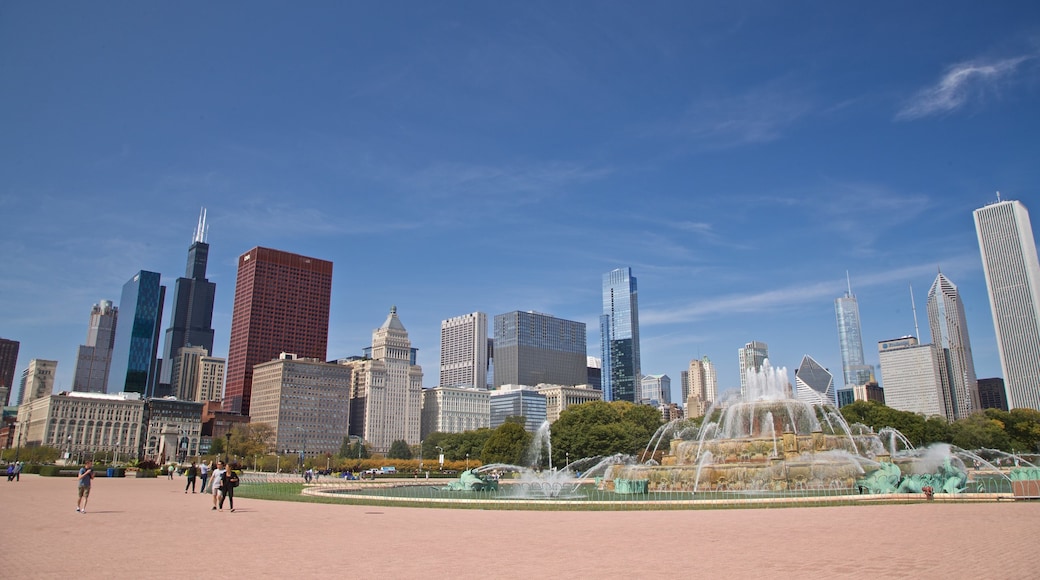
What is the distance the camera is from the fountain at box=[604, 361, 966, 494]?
Answer: 33.8m

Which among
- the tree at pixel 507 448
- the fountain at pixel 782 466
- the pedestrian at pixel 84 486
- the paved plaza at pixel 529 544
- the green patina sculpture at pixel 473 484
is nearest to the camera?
the paved plaza at pixel 529 544

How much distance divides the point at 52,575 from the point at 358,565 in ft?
16.1

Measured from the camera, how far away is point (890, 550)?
14234 mm

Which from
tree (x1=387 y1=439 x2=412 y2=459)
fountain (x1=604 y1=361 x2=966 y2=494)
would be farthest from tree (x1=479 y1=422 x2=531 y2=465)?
tree (x1=387 y1=439 x2=412 y2=459)

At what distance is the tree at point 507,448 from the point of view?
335ft

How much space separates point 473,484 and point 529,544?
28.1 m

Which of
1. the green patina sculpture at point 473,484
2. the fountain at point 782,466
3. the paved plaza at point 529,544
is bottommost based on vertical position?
the paved plaza at point 529,544

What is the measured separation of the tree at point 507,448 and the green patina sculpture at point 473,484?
57.2m

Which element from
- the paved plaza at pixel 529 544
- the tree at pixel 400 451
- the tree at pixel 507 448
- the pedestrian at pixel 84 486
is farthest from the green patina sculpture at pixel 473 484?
the tree at pixel 400 451

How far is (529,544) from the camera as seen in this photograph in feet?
53.5

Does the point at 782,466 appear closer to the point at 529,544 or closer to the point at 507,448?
the point at 529,544

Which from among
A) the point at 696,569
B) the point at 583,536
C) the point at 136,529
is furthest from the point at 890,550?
the point at 136,529

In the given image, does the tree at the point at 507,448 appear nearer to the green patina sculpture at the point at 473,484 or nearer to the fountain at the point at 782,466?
the fountain at the point at 782,466

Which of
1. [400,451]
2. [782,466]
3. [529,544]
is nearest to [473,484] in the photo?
[782,466]
